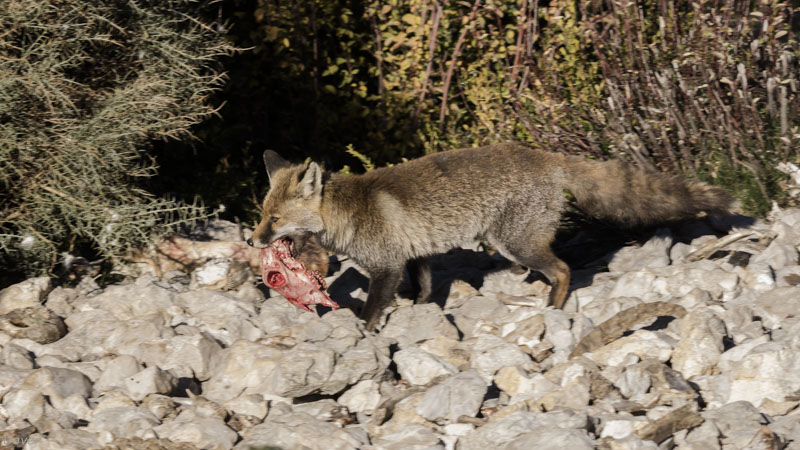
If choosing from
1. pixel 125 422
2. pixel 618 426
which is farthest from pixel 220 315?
pixel 618 426

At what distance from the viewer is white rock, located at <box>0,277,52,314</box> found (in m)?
6.15

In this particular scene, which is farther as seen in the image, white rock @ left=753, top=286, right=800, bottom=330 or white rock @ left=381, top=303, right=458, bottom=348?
white rock @ left=381, top=303, right=458, bottom=348

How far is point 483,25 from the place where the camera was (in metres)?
8.40

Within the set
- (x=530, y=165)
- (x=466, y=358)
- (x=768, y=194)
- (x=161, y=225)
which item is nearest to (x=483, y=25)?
(x=530, y=165)

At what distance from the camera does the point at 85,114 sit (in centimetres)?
669

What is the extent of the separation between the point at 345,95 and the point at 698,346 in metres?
4.93

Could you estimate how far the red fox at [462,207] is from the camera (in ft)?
20.7

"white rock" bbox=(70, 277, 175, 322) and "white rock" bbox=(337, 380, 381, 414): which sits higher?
"white rock" bbox=(337, 380, 381, 414)

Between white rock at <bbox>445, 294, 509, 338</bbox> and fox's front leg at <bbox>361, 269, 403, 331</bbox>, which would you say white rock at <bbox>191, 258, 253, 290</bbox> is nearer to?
fox's front leg at <bbox>361, 269, 403, 331</bbox>

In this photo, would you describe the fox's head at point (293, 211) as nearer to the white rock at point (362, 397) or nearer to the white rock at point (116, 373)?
the white rock at point (116, 373)

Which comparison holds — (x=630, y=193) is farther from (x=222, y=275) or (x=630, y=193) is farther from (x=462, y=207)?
(x=222, y=275)

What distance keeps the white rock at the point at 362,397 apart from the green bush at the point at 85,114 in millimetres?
2586

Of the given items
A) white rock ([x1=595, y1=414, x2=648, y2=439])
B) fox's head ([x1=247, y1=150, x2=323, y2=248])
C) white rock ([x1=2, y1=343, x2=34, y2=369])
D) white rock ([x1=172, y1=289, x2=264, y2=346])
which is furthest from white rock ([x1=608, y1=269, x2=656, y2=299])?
white rock ([x1=2, y1=343, x2=34, y2=369])

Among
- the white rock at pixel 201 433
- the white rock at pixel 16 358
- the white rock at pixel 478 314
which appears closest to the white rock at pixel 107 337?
the white rock at pixel 16 358
